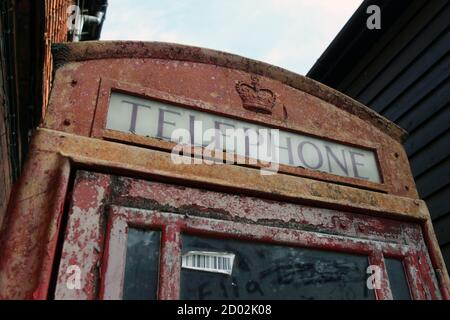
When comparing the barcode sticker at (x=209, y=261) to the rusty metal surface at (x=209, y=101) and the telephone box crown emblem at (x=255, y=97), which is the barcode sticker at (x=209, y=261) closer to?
the rusty metal surface at (x=209, y=101)

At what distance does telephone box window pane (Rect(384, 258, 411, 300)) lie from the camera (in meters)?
1.43

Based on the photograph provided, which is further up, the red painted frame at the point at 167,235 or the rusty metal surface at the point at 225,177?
the rusty metal surface at the point at 225,177

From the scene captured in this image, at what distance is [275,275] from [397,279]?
49 centimetres

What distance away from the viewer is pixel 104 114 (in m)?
1.34

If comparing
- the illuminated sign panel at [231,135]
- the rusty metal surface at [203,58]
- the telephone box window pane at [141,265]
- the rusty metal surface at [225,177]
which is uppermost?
the rusty metal surface at [203,58]

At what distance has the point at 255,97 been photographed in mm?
1629

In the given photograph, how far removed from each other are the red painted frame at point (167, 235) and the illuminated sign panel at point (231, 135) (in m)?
0.20

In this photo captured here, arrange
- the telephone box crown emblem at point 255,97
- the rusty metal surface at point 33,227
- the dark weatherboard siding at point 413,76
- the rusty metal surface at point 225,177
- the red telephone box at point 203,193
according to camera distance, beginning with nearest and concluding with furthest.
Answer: the rusty metal surface at point 33,227 → the red telephone box at point 203,193 → the rusty metal surface at point 225,177 → the telephone box crown emblem at point 255,97 → the dark weatherboard siding at point 413,76

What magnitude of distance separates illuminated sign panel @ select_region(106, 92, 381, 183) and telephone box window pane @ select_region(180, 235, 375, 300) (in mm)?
350

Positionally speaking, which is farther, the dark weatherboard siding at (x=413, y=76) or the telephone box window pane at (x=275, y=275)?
the dark weatherboard siding at (x=413, y=76)

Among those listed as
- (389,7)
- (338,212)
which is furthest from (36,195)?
(389,7)

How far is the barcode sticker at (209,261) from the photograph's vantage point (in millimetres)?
1173

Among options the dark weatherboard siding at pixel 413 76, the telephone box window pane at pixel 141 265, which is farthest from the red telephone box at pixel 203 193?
the dark weatherboard siding at pixel 413 76

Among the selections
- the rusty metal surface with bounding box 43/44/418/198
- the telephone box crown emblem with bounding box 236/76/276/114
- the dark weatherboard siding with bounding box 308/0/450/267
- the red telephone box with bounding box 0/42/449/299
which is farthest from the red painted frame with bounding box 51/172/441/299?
the dark weatherboard siding with bounding box 308/0/450/267
